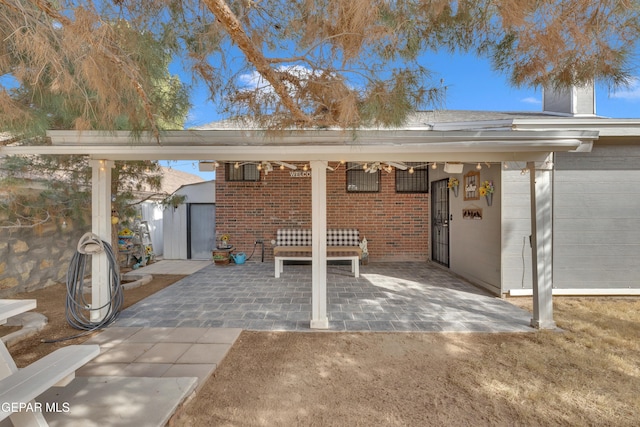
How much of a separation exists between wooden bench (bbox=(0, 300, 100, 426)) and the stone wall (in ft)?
13.1

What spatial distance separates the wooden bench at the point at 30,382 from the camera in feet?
5.09

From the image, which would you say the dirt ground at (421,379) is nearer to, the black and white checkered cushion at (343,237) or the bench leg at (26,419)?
the bench leg at (26,419)

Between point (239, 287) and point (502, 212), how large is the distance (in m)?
4.84

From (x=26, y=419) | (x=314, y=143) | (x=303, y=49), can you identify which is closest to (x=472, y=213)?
(x=314, y=143)

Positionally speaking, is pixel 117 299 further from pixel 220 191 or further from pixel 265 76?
pixel 220 191

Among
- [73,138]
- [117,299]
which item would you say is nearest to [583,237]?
[117,299]

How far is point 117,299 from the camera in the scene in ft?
12.6

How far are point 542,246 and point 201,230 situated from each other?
821 centimetres

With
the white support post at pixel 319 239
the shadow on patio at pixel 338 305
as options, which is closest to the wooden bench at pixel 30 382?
the shadow on patio at pixel 338 305

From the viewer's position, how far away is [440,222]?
7.44m

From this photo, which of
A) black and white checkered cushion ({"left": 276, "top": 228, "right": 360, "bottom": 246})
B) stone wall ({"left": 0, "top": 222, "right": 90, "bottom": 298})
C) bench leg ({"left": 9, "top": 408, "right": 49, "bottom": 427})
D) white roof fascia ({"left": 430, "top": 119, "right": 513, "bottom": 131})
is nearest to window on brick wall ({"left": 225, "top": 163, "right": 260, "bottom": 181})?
black and white checkered cushion ({"left": 276, "top": 228, "right": 360, "bottom": 246})

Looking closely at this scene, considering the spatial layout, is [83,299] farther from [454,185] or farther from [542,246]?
[454,185]

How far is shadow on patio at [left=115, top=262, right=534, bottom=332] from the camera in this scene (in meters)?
3.76

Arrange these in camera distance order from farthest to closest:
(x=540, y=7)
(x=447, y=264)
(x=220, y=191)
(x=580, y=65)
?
→ (x=220, y=191) → (x=447, y=264) → (x=580, y=65) → (x=540, y=7)
